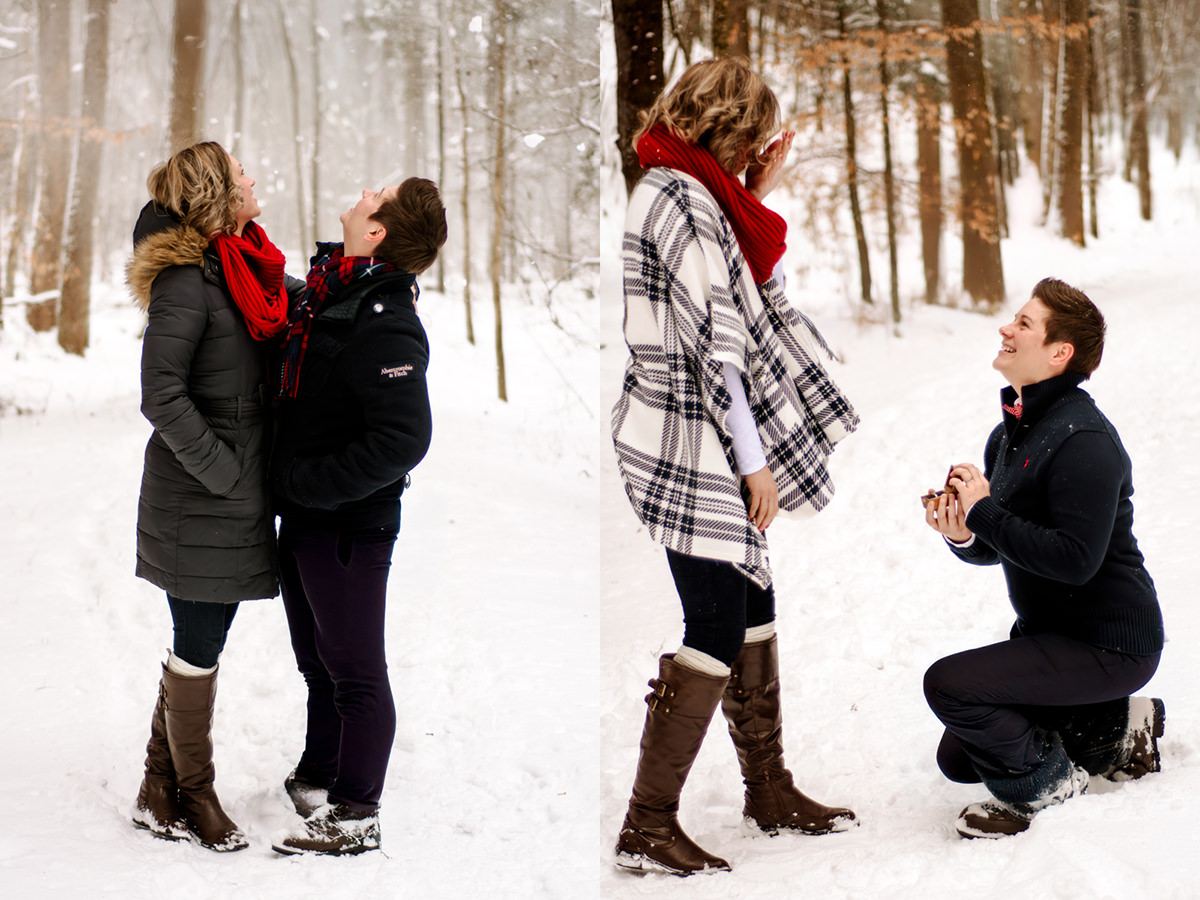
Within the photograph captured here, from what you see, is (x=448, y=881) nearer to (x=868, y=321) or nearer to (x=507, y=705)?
(x=507, y=705)

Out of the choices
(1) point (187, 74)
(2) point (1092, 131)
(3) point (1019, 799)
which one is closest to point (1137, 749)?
(3) point (1019, 799)

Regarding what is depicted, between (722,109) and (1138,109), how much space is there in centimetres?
1018

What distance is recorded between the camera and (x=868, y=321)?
26.8ft

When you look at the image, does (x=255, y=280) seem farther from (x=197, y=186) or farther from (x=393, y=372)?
(x=393, y=372)

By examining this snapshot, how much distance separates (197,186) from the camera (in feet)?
7.27

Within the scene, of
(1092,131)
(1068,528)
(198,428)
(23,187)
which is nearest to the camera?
(1068,528)

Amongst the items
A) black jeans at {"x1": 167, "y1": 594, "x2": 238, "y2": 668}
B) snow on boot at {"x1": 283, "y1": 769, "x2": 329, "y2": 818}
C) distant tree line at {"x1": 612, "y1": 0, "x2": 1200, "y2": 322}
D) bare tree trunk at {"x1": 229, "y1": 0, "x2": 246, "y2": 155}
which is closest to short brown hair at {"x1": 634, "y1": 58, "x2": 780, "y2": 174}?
black jeans at {"x1": 167, "y1": 594, "x2": 238, "y2": 668}

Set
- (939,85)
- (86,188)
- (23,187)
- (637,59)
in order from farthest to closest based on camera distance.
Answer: (939,85), (86,188), (23,187), (637,59)

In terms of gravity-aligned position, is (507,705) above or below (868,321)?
below

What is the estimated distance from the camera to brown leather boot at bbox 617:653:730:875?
207cm

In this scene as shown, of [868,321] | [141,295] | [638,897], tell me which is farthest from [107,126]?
[638,897]

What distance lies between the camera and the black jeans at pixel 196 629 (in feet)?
7.66

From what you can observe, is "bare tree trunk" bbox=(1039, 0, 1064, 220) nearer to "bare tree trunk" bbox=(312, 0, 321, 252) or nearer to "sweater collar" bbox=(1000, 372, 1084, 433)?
"bare tree trunk" bbox=(312, 0, 321, 252)

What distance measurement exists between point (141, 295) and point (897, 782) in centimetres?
228
